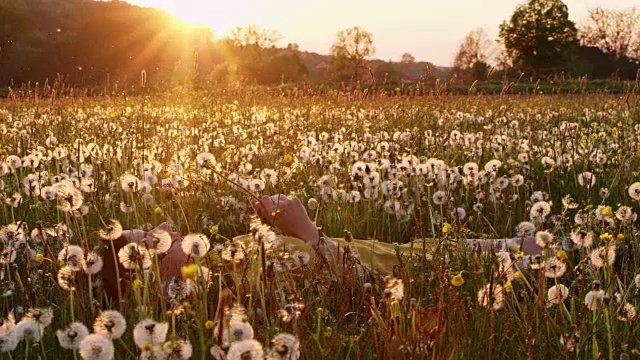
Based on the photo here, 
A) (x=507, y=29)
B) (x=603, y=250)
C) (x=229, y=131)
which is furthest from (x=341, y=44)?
(x=603, y=250)

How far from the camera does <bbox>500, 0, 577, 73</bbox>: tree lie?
63.6m

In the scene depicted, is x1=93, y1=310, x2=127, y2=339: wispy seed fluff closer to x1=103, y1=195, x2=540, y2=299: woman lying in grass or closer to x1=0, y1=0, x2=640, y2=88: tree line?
x1=103, y1=195, x2=540, y2=299: woman lying in grass

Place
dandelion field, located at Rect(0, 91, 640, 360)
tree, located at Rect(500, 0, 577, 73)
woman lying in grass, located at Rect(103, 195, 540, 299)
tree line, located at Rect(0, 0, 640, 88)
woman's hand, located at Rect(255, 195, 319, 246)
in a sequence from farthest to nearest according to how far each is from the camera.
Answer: tree, located at Rect(500, 0, 577, 73) < tree line, located at Rect(0, 0, 640, 88) < woman's hand, located at Rect(255, 195, 319, 246) < woman lying in grass, located at Rect(103, 195, 540, 299) < dandelion field, located at Rect(0, 91, 640, 360)

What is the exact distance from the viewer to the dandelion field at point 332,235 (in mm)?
1896

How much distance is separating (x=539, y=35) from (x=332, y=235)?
64.2m

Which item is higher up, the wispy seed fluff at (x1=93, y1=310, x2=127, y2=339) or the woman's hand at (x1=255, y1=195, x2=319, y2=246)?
the wispy seed fluff at (x1=93, y1=310, x2=127, y2=339)

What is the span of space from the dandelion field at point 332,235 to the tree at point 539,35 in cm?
5660

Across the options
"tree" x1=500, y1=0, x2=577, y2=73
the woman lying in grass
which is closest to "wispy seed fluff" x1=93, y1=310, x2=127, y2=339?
the woman lying in grass

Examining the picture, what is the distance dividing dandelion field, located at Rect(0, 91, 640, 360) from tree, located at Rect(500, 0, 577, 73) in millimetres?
56604

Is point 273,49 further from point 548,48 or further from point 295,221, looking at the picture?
point 295,221

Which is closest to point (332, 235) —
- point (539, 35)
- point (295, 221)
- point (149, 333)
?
point (295, 221)

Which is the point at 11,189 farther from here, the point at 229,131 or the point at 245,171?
the point at 229,131

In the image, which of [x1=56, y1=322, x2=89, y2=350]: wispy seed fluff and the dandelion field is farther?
the dandelion field

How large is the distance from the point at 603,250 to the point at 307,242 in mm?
1669
